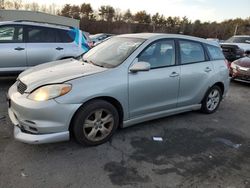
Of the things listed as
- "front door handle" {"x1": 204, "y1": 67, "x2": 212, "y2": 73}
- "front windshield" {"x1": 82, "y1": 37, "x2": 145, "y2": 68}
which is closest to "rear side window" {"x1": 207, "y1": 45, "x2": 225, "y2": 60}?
"front door handle" {"x1": 204, "y1": 67, "x2": 212, "y2": 73}

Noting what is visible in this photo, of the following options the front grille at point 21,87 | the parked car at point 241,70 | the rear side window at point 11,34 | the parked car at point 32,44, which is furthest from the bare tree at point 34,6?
the front grille at point 21,87

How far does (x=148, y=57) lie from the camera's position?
425 centimetres

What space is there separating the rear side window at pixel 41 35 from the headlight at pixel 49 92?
3.71 m

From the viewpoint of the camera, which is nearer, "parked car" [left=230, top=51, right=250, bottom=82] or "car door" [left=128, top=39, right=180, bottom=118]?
"car door" [left=128, top=39, right=180, bottom=118]

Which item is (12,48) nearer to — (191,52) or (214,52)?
(191,52)

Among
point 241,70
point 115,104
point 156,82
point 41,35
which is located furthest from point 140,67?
point 241,70

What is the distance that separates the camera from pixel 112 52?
440cm

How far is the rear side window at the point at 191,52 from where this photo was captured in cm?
478

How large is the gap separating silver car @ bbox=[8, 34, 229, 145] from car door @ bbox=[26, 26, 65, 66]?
2411 millimetres

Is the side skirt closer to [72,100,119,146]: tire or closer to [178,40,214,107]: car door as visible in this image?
[178,40,214,107]: car door

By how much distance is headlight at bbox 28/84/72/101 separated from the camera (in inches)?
130

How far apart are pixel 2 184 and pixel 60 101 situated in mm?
1115

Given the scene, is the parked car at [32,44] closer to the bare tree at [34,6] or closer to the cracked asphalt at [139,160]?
the cracked asphalt at [139,160]

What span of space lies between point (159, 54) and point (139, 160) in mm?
1848
